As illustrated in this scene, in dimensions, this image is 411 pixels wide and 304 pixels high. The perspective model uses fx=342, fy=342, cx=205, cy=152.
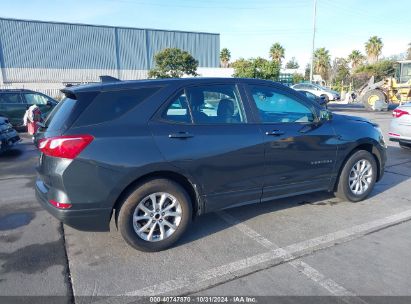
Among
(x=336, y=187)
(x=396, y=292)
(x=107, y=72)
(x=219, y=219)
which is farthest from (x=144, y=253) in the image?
(x=107, y=72)

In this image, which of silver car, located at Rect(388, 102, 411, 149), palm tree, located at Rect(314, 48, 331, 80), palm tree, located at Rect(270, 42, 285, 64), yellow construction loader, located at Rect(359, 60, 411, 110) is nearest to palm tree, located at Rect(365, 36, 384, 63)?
palm tree, located at Rect(314, 48, 331, 80)

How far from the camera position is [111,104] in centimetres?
329

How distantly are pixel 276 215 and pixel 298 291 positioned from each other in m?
1.64

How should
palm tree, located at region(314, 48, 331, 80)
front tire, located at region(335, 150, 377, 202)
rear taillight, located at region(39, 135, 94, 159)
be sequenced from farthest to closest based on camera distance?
palm tree, located at region(314, 48, 331, 80), front tire, located at region(335, 150, 377, 202), rear taillight, located at region(39, 135, 94, 159)

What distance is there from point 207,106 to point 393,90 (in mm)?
22253

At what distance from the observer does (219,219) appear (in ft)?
14.2

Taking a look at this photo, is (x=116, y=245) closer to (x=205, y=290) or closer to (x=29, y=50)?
(x=205, y=290)

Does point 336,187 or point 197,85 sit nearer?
point 197,85

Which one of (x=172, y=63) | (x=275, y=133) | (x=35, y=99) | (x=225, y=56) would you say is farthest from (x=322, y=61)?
(x=275, y=133)

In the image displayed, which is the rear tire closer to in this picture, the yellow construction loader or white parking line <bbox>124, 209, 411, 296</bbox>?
the yellow construction loader

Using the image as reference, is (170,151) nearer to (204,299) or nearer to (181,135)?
(181,135)

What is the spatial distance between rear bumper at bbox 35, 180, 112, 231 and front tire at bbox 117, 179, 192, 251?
0.14 meters

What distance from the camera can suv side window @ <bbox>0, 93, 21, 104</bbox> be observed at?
39.7ft

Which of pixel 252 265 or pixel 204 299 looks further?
pixel 252 265
